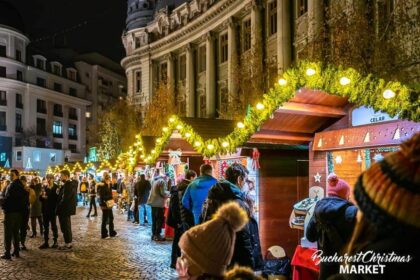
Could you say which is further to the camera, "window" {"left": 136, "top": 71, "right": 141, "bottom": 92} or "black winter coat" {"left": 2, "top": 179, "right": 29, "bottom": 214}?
"window" {"left": 136, "top": 71, "right": 141, "bottom": 92}

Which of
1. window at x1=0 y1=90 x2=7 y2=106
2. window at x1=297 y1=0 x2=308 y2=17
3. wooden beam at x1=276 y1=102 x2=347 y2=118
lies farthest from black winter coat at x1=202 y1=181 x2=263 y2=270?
window at x1=0 y1=90 x2=7 y2=106

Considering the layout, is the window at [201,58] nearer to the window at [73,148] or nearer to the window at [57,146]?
the window at [57,146]

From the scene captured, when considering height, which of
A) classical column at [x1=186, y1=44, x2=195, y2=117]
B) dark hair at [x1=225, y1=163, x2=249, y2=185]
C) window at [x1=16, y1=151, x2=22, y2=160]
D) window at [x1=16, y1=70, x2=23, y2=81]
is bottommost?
dark hair at [x1=225, y1=163, x2=249, y2=185]

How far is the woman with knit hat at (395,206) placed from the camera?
1.80 m

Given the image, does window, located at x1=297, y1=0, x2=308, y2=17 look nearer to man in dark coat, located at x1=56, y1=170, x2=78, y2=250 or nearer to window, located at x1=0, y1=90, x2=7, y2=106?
man in dark coat, located at x1=56, y1=170, x2=78, y2=250

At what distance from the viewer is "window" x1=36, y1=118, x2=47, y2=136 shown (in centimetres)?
6812

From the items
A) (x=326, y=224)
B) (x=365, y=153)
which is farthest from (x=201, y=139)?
(x=326, y=224)

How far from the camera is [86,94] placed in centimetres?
7900

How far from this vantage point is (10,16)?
205ft

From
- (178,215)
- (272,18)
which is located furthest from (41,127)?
(178,215)

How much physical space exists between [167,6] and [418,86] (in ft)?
145

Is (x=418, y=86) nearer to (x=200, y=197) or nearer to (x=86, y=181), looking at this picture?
(x=200, y=197)

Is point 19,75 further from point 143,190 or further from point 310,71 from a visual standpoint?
point 310,71

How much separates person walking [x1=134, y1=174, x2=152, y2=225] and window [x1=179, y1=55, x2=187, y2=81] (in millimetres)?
28150
